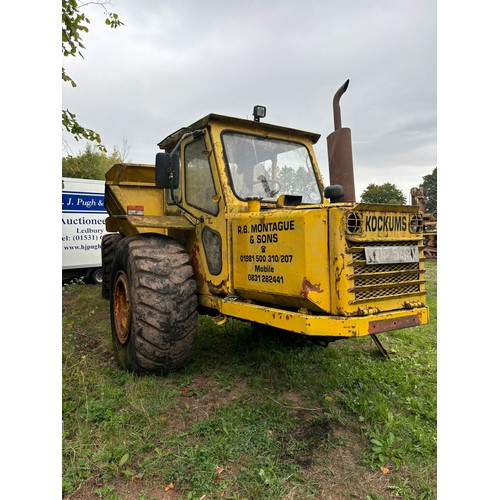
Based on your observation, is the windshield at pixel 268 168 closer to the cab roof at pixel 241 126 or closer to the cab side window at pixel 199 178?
the cab roof at pixel 241 126

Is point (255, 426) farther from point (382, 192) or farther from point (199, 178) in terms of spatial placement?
point (382, 192)

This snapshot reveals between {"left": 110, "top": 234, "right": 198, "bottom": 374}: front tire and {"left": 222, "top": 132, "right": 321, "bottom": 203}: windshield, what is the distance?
3.21ft

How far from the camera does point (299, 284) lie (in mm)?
2945

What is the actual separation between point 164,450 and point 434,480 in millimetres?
1854

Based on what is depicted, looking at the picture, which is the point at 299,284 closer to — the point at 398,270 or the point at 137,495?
the point at 398,270

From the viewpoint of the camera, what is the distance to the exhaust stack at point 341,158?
2.82 meters

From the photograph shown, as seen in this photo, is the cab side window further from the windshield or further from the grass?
the grass

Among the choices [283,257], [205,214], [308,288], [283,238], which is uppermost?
[205,214]

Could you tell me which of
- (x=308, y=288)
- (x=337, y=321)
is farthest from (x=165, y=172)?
(x=337, y=321)

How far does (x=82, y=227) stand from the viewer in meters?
10.8

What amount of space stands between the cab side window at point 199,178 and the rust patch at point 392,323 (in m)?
1.83

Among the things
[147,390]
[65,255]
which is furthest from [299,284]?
[65,255]

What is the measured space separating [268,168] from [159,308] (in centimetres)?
174

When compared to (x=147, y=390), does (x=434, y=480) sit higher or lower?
lower
